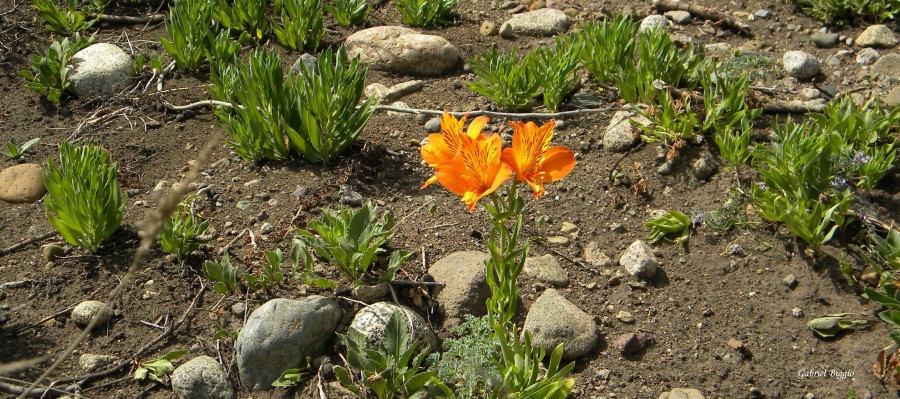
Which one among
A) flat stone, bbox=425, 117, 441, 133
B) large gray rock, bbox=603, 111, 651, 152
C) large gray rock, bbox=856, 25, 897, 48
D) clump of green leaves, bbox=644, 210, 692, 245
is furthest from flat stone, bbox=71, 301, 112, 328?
large gray rock, bbox=856, 25, 897, 48

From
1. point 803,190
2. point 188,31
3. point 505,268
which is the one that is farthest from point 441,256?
point 188,31

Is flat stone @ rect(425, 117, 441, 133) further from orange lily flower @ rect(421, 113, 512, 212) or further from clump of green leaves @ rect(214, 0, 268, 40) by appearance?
orange lily flower @ rect(421, 113, 512, 212)

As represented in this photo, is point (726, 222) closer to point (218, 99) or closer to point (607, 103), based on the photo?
point (607, 103)

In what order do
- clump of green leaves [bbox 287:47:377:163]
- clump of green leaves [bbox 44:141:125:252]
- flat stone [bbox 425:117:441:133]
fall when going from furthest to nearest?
1. flat stone [bbox 425:117:441:133]
2. clump of green leaves [bbox 287:47:377:163]
3. clump of green leaves [bbox 44:141:125:252]

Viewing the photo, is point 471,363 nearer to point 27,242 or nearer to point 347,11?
point 27,242

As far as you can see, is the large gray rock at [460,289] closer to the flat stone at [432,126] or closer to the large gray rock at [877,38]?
the flat stone at [432,126]

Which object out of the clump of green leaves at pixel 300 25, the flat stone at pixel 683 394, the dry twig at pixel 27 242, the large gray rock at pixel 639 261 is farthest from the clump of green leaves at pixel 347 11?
the flat stone at pixel 683 394

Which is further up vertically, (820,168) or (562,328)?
(820,168)
